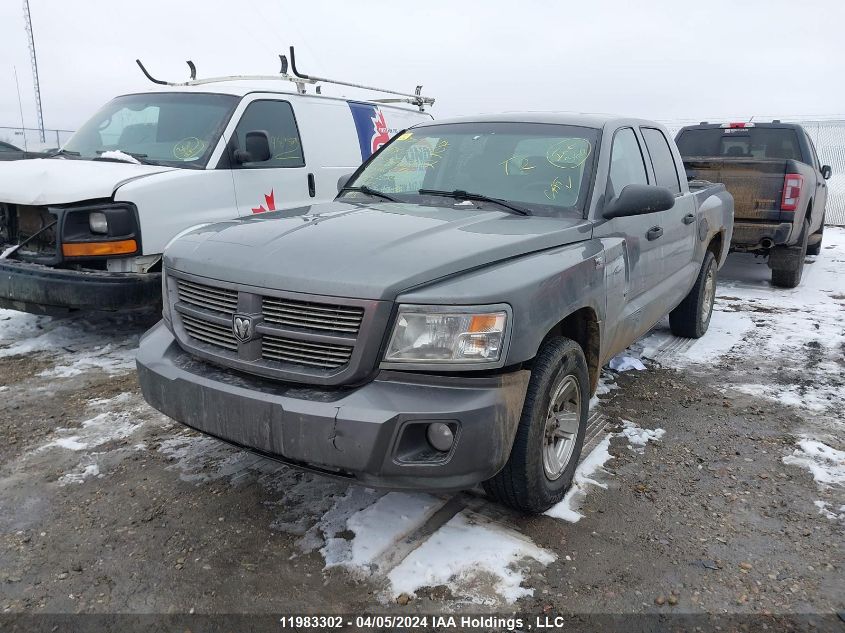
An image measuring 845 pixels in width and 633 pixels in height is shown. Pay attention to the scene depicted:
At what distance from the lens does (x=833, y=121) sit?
19.6 m

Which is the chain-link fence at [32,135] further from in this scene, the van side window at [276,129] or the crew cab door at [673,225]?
the crew cab door at [673,225]

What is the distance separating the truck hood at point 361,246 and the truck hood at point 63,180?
6.64ft

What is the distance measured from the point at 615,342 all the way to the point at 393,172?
168cm

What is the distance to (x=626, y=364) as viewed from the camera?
5.24m

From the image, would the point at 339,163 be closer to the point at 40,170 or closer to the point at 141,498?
the point at 40,170

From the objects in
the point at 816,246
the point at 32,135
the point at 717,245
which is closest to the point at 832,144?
the point at 816,246

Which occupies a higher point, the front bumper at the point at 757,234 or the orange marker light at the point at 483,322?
the orange marker light at the point at 483,322

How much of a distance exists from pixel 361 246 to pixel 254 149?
329 centimetres

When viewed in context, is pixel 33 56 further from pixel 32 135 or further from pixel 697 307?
pixel 697 307

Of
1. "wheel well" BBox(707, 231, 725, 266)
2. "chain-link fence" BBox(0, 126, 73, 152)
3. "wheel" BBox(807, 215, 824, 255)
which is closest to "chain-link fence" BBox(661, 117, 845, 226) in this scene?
"wheel" BBox(807, 215, 824, 255)

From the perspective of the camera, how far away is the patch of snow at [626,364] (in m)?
5.15

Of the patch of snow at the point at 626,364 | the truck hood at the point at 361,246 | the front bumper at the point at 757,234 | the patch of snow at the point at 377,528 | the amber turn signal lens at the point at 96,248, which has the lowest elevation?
the patch of snow at the point at 626,364

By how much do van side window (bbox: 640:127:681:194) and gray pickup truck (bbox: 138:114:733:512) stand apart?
0.99m

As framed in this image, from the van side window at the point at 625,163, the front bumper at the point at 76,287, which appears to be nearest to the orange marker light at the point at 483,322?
the van side window at the point at 625,163
